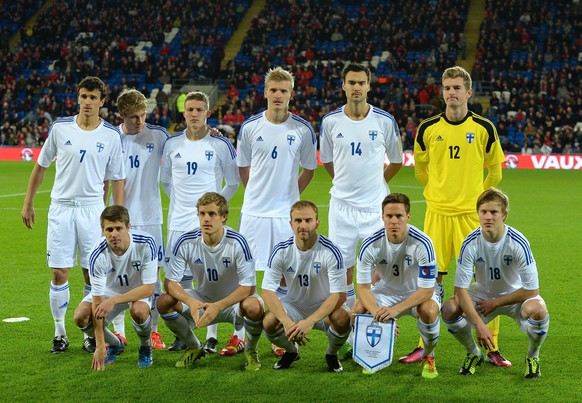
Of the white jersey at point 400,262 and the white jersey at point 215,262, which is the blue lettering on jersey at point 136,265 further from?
the white jersey at point 400,262

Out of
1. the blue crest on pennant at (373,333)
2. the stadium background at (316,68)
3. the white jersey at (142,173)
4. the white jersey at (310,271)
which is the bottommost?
the blue crest on pennant at (373,333)

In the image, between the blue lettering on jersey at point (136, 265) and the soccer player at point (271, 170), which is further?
the soccer player at point (271, 170)

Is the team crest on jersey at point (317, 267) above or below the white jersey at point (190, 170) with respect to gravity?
below

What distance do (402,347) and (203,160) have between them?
7.20 feet

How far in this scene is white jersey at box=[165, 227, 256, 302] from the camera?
19.4ft

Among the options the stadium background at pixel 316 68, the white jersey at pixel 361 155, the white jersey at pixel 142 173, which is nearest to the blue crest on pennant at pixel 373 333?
the white jersey at pixel 361 155

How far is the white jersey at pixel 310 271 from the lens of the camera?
5754 mm

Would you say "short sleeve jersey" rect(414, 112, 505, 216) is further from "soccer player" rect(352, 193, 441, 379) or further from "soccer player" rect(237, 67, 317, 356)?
"soccer player" rect(237, 67, 317, 356)

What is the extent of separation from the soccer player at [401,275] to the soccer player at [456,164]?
1.66 feet

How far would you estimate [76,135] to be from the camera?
639 centimetres

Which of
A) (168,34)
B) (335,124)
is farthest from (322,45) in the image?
(335,124)

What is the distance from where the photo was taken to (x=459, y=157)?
→ 6293 mm

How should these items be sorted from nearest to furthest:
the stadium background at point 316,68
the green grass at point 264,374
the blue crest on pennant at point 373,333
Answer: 1. the green grass at point 264,374
2. the blue crest on pennant at point 373,333
3. the stadium background at point 316,68

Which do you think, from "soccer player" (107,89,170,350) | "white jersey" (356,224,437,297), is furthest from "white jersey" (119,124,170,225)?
"white jersey" (356,224,437,297)
